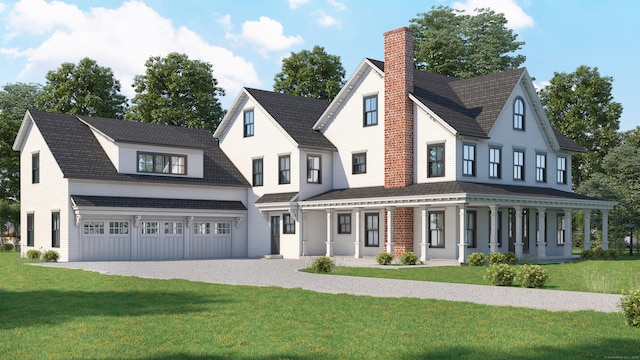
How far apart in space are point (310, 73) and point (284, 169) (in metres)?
23.4

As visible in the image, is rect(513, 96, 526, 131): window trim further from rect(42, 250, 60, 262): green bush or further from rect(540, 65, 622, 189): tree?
rect(42, 250, 60, 262): green bush

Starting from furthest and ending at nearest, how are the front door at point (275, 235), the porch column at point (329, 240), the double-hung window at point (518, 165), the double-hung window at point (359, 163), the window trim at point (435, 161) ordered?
the front door at point (275, 235), the double-hung window at point (359, 163), the double-hung window at point (518, 165), the porch column at point (329, 240), the window trim at point (435, 161)

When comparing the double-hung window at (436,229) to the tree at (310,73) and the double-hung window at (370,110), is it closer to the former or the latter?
the double-hung window at (370,110)

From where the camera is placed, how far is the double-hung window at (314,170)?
133 feet

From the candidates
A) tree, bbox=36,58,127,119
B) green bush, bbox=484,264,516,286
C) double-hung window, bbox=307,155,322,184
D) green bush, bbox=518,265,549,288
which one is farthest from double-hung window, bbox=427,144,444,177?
tree, bbox=36,58,127,119

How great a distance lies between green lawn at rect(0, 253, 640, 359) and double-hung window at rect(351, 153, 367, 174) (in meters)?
21.4

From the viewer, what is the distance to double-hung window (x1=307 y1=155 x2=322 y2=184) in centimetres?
4062

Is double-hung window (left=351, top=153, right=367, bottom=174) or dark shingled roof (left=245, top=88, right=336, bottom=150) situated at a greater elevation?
dark shingled roof (left=245, top=88, right=336, bottom=150)

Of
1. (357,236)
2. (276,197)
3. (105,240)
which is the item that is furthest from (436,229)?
(105,240)

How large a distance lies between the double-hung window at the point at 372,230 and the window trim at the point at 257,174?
745cm

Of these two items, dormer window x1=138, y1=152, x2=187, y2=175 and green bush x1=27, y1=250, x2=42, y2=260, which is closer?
green bush x1=27, y1=250, x2=42, y2=260

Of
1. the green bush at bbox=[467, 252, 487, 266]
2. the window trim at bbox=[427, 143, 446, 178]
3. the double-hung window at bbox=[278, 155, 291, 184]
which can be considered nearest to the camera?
the green bush at bbox=[467, 252, 487, 266]

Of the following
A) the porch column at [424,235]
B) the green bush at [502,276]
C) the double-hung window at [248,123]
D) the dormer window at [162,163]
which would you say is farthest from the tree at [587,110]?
the green bush at [502,276]

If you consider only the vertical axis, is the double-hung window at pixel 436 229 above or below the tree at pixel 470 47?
below
